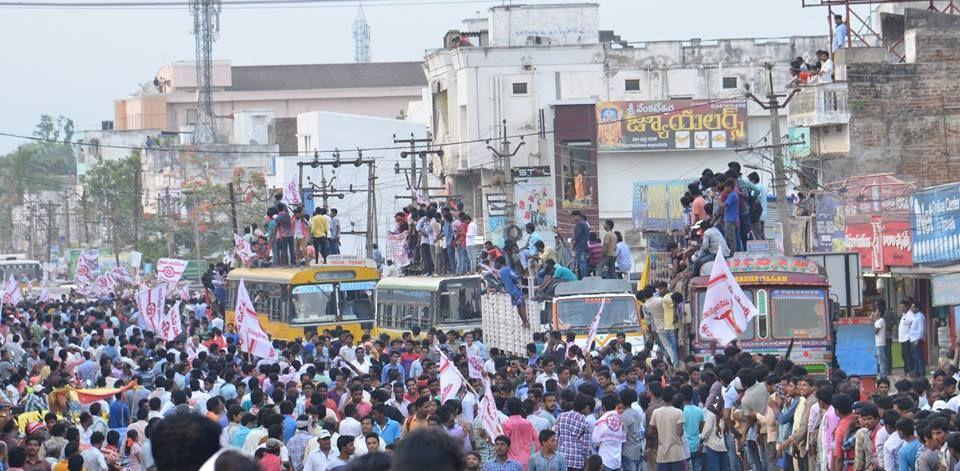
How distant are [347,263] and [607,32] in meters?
39.7

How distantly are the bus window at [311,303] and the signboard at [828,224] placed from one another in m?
9.75

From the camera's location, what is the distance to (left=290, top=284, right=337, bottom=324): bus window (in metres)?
35.2

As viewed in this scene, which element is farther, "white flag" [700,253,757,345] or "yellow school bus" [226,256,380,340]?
"yellow school bus" [226,256,380,340]

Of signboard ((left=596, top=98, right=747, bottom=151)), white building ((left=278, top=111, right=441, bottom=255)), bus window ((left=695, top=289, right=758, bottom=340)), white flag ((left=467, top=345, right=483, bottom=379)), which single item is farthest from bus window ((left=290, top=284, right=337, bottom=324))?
white building ((left=278, top=111, right=441, bottom=255))

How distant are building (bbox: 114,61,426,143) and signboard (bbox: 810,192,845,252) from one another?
94.7m

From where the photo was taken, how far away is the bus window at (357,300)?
35562 mm

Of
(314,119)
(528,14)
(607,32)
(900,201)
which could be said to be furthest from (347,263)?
(314,119)

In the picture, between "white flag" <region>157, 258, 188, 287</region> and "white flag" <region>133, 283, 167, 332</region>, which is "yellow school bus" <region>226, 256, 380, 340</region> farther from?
"white flag" <region>157, 258, 188, 287</region>

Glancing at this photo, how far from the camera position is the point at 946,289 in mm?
25781

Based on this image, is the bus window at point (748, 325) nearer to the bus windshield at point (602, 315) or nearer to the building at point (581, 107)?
the bus windshield at point (602, 315)

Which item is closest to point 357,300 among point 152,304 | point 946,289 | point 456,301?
point 456,301

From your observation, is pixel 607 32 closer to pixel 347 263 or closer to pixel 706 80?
pixel 706 80

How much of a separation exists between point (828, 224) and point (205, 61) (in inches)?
3296

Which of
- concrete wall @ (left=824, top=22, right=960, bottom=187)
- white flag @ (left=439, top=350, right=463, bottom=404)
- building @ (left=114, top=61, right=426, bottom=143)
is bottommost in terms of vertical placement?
white flag @ (left=439, top=350, right=463, bottom=404)
